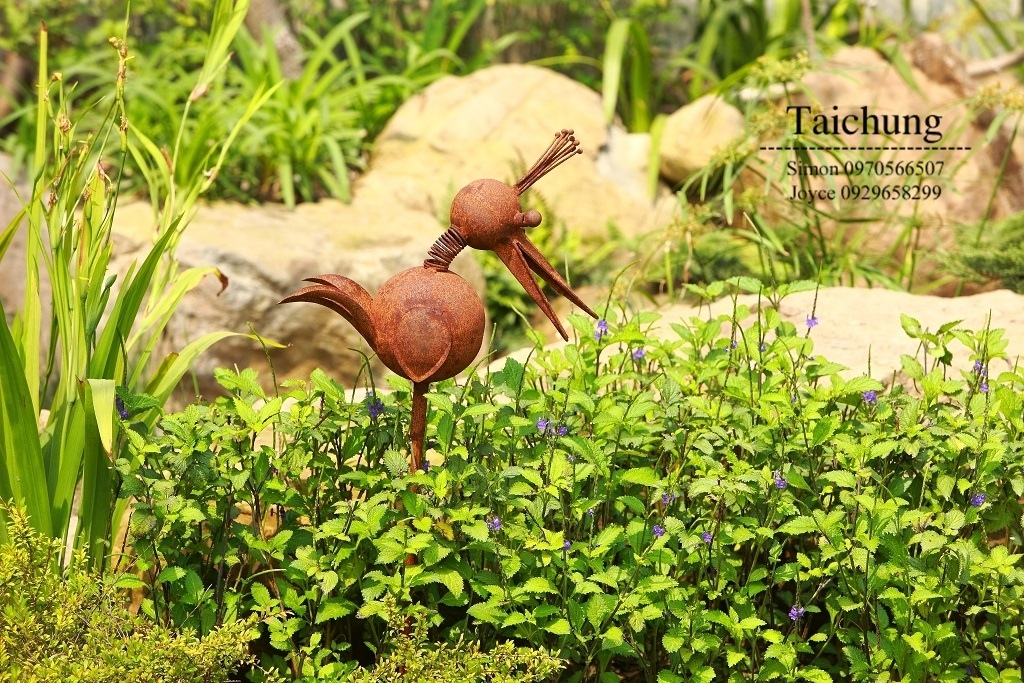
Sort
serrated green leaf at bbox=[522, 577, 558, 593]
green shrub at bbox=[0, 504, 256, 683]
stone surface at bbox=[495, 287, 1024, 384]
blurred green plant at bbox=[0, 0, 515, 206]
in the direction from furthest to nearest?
blurred green plant at bbox=[0, 0, 515, 206], stone surface at bbox=[495, 287, 1024, 384], serrated green leaf at bbox=[522, 577, 558, 593], green shrub at bbox=[0, 504, 256, 683]

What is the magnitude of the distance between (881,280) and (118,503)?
2947mm

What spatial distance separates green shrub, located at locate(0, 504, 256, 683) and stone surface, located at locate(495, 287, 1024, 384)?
1.39 metres

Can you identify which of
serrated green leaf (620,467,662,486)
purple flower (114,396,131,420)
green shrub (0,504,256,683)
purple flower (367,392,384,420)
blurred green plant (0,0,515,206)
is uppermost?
blurred green plant (0,0,515,206)

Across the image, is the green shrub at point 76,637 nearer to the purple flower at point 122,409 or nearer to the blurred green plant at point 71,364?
the blurred green plant at point 71,364

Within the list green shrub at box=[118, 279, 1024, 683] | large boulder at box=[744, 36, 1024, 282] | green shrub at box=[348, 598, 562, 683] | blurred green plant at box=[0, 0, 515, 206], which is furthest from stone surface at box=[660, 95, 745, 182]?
green shrub at box=[348, 598, 562, 683]

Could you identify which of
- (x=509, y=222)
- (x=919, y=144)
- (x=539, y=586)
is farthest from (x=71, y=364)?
(x=919, y=144)

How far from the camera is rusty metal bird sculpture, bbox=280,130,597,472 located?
7.26 ft

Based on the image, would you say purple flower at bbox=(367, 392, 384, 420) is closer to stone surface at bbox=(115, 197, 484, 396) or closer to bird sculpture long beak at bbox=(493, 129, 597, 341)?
bird sculpture long beak at bbox=(493, 129, 597, 341)

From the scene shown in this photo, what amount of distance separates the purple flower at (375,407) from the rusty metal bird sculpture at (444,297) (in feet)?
0.60

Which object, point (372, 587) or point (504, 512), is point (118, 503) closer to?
point (372, 587)

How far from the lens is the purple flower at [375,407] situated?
249 cm

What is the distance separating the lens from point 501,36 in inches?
308

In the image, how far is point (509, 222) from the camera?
2.27 m

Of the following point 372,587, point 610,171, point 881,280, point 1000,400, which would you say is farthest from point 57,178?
point 610,171
